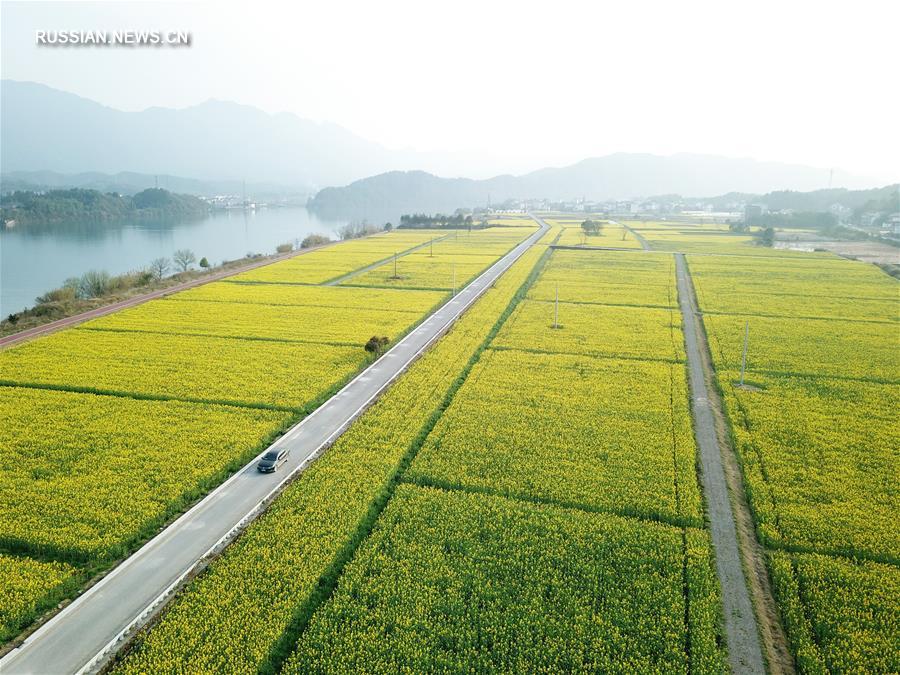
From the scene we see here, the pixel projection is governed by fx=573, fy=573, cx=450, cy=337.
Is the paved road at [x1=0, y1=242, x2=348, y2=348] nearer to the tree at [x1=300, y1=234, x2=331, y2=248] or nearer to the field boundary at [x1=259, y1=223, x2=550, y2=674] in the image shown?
the tree at [x1=300, y1=234, x2=331, y2=248]

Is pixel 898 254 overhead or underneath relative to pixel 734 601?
overhead

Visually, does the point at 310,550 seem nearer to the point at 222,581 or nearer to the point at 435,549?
the point at 222,581

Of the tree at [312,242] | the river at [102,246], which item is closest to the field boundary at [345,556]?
the river at [102,246]

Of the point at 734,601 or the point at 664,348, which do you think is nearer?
the point at 734,601

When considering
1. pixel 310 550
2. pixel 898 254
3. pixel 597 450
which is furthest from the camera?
pixel 898 254

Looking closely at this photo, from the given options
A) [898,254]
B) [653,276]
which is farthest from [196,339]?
[898,254]
